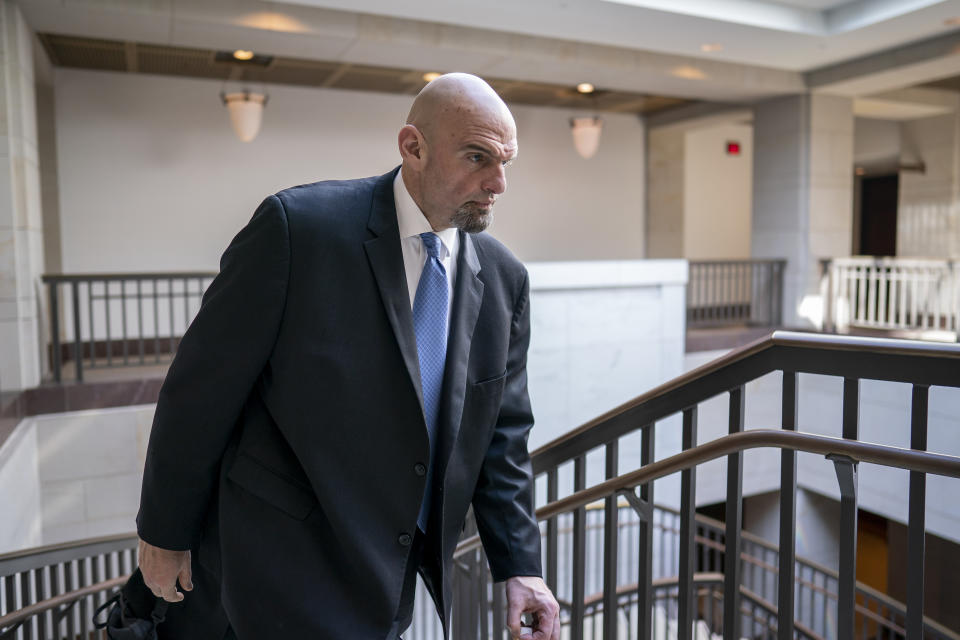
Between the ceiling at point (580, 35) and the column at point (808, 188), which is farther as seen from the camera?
the column at point (808, 188)

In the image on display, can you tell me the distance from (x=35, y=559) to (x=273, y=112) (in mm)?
8333

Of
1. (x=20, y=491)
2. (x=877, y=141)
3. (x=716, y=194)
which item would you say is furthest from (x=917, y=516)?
(x=877, y=141)

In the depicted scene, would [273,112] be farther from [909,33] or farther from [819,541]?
[819,541]

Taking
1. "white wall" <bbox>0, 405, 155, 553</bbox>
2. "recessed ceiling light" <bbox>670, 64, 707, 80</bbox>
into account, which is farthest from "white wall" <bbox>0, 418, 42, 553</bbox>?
"recessed ceiling light" <bbox>670, 64, 707, 80</bbox>

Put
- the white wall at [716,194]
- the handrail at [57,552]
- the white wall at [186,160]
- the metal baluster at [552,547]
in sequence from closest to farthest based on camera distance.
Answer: the metal baluster at [552,547] → the handrail at [57,552] → the white wall at [186,160] → the white wall at [716,194]

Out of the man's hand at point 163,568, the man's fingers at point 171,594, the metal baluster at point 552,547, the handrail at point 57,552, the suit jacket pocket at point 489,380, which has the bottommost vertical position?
the handrail at point 57,552

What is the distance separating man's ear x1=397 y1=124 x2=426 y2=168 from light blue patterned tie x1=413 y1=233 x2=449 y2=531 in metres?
0.17

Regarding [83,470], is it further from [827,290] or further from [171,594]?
[827,290]

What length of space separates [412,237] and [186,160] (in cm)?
971

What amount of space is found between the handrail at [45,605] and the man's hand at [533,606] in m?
2.24

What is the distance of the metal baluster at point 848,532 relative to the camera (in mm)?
1505

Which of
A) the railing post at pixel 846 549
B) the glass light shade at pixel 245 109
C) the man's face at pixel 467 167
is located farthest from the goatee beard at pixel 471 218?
the glass light shade at pixel 245 109

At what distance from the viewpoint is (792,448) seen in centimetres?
160

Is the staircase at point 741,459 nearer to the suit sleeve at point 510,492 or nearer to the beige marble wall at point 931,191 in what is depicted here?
the suit sleeve at point 510,492
